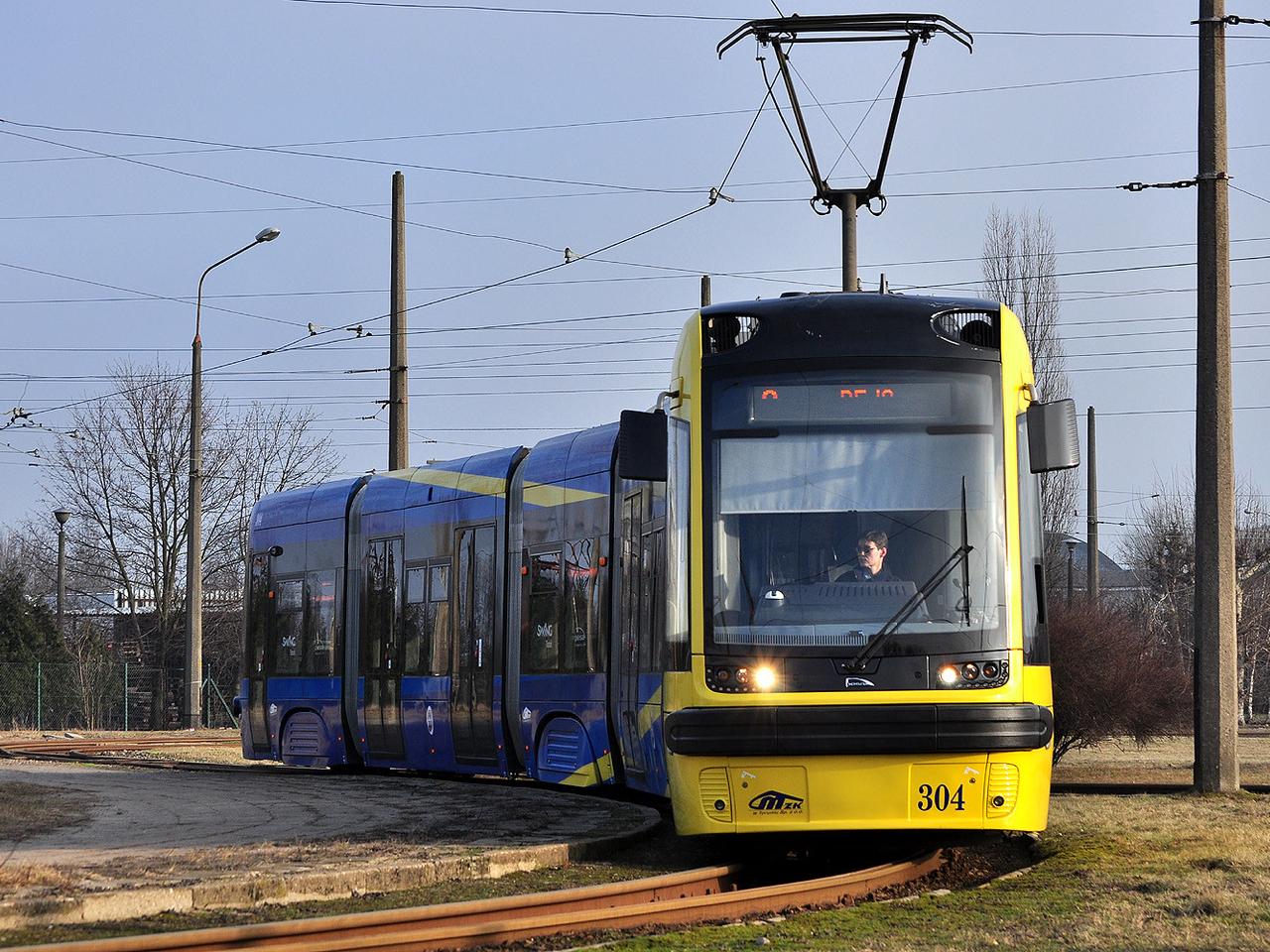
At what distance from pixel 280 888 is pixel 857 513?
382cm

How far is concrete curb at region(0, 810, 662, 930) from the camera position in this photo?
8.32m

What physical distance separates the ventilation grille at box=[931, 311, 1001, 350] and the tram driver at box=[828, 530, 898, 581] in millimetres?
1408

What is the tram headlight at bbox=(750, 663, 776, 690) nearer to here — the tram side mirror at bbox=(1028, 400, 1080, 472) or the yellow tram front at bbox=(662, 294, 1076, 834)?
the yellow tram front at bbox=(662, 294, 1076, 834)

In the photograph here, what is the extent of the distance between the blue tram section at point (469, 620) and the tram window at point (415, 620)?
0.9 inches

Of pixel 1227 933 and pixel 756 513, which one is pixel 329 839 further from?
pixel 1227 933

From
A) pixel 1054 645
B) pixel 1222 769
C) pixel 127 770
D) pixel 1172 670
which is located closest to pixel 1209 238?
pixel 1222 769

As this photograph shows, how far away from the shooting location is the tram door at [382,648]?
62.8 feet

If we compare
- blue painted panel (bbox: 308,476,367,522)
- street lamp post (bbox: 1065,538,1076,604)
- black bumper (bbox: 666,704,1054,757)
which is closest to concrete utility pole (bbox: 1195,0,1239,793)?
street lamp post (bbox: 1065,538,1076,604)

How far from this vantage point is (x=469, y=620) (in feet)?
A: 58.2

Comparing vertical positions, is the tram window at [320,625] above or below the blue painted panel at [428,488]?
below

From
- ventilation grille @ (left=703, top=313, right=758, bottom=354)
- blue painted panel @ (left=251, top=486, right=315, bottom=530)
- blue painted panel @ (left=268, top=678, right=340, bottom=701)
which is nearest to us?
ventilation grille @ (left=703, top=313, right=758, bottom=354)

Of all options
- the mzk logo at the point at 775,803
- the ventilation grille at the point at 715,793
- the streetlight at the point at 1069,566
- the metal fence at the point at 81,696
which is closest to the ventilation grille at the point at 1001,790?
the mzk logo at the point at 775,803

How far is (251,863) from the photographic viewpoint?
1030cm

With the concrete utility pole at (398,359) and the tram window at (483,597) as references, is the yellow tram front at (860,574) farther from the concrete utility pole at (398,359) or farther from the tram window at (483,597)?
the concrete utility pole at (398,359)
